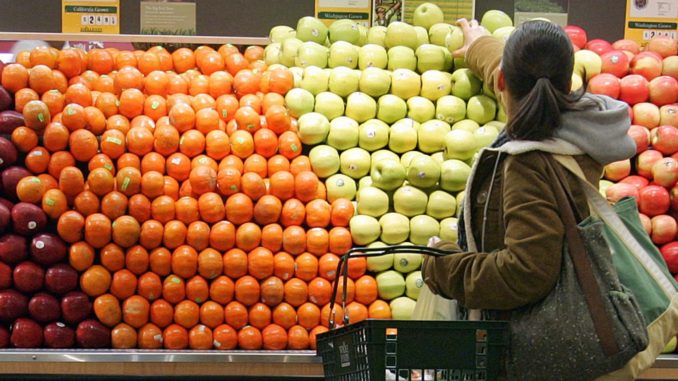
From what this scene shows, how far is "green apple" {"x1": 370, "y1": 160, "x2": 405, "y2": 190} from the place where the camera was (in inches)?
148

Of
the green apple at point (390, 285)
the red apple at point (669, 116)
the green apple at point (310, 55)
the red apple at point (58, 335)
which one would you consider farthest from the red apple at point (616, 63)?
the red apple at point (58, 335)

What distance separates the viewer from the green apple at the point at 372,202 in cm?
377

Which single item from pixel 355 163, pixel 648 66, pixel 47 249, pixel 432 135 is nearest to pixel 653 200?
pixel 648 66

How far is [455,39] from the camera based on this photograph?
4070 mm

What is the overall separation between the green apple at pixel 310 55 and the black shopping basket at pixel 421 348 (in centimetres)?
230

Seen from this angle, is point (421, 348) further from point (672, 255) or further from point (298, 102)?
point (672, 255)

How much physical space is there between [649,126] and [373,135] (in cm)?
136

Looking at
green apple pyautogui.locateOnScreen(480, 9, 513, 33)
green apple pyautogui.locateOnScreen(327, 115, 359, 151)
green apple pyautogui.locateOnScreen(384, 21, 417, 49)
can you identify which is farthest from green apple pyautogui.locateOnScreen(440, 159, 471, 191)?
green apple pyautogui.locateOnScreen(480, 9, 513, 33)

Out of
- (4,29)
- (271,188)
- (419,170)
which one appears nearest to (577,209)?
(419,170)

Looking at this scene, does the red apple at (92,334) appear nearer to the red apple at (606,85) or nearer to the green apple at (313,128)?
the green apple at (313,128)

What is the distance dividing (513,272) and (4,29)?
13.4 feet

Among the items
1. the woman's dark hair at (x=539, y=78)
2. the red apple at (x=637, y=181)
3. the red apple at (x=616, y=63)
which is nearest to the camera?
the woman's dark hair at (x=539, y=78)

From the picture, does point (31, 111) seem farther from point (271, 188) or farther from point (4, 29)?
point (4, 29)

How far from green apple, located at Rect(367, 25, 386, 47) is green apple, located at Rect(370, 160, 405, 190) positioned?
80 cm
